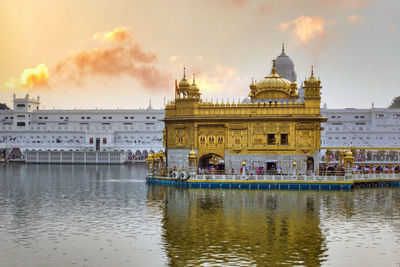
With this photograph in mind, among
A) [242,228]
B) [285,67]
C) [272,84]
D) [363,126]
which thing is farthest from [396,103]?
[242,228]

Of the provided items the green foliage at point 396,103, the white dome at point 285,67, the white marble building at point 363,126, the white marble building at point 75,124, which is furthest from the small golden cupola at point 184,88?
the green foliage at point 396,103

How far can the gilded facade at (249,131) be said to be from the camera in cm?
5241

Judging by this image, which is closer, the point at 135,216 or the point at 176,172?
the point at 135,216

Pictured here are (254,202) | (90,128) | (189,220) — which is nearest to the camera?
(189,220)

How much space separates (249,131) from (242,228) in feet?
76.8

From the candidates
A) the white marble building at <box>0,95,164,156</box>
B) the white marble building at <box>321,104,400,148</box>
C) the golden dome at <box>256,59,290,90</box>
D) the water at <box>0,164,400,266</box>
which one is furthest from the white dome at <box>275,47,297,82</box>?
the water at <box>0,164,400,266</box>

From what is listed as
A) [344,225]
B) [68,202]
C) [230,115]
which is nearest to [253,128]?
[230,115]

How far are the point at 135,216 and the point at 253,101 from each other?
24162 millimetres

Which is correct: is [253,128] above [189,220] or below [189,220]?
above

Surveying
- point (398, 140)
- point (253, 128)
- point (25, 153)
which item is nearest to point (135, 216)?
point (253, 128)

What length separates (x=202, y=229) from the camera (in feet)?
98.1

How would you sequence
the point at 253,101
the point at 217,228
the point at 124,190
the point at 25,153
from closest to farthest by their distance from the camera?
the point at 217,228 → the point at 124,190 → the point at 253,101 → the point at 25,153

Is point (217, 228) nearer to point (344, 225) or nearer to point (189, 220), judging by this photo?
point (189, 220)

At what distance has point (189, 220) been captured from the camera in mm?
32906
